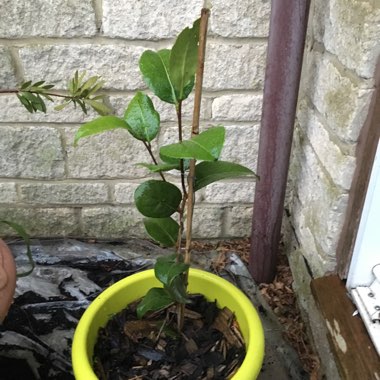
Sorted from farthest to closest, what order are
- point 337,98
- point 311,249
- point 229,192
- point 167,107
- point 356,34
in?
1. point 229,192
2. point 167,107
3. point 311,249
4. point 337,98
5. point 356,34

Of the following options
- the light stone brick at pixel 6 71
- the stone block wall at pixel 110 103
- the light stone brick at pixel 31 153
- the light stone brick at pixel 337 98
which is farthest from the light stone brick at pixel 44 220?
the light stone brick at pixel 337 98

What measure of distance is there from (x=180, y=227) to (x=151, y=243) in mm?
643

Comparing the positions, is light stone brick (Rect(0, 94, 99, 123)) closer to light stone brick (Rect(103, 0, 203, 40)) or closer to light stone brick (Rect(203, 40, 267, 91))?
light stone brick (Rect(103, 0, 203, 40))

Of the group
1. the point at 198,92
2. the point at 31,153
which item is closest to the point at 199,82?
the point at 198,92

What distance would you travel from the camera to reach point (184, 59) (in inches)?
30.4

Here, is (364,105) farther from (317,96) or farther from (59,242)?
(59,242)

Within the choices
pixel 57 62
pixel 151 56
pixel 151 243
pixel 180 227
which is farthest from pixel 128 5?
pixel 151 243

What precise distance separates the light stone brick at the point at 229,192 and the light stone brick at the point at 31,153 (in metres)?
0.46

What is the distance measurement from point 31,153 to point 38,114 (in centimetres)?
13

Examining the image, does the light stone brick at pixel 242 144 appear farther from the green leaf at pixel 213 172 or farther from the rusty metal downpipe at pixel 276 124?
the green leaf at pixel 213 172

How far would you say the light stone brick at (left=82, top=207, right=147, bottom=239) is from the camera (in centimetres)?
153

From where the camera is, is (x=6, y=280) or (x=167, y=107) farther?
(x=167, y=107)

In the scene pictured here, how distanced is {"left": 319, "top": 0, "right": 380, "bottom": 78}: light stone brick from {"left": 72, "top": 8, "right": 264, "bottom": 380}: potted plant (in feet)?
1.04

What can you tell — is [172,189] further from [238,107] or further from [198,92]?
[238,107]
